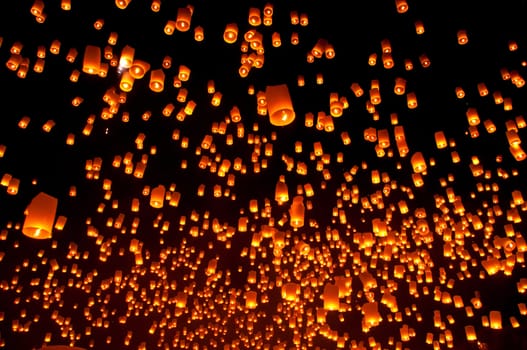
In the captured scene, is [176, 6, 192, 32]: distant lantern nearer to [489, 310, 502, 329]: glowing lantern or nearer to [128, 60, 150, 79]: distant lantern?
[128, 60, 150, 79]: distant lantern

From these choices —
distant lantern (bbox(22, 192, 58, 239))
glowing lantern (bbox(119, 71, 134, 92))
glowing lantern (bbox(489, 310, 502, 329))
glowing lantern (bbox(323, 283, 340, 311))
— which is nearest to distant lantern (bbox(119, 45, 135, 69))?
glowing lantern (bbox(119, 71, 134, 92))

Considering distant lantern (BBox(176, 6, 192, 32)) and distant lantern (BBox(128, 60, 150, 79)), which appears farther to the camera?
distant lantern (BBox(176, 6, 192, 32))

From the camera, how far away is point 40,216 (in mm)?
4027

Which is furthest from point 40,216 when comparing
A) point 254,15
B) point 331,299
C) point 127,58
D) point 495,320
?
point 495,320

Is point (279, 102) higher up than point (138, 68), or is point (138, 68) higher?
point (138, 68)

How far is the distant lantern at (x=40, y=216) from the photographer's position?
4021 millimetres

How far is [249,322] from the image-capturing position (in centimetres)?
1245

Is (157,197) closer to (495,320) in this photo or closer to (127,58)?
(127,58)

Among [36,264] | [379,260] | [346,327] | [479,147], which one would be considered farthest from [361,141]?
[36,264]

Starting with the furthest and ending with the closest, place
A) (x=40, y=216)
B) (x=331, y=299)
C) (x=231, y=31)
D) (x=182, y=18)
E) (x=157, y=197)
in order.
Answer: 1. (x=157, y=197)
2. (x=331, y=299)
3. (x=182, y=18)
4. (x=231, y=31)
5. (x=40, y=216)

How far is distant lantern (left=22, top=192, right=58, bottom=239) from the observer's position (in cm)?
402

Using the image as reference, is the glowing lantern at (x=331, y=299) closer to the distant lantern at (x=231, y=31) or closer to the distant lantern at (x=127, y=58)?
the distant lantern at (x=231, y=31)

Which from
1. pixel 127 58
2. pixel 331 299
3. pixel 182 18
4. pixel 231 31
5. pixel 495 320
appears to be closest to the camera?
pixel 231 31

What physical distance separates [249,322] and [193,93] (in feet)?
22.5
